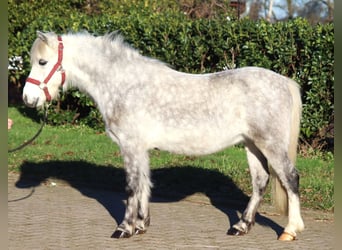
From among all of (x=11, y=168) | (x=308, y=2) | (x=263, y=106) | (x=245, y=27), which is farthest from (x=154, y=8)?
(x=308, y=2)

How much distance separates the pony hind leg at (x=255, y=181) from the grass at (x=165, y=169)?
1.24m

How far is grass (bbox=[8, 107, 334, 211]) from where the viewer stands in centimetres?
1023

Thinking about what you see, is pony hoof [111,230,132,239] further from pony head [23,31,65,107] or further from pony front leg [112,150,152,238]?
pony head [23,31,65,107]

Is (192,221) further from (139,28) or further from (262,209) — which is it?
(139,28)

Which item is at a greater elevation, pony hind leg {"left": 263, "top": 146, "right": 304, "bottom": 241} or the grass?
pony hind leg {"left": 263, "top": 146, "right": 304, "bottom": 241}

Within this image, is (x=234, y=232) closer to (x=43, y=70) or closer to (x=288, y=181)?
(x=288, y=181)

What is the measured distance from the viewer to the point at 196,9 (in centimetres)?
2388

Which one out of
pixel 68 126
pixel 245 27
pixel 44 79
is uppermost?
pixel 245 27

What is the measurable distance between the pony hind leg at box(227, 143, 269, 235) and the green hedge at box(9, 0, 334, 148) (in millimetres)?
4642

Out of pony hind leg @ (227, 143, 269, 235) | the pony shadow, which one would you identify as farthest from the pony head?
pony hind leg @ (227, 143, 269, 235)

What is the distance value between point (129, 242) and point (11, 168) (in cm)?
516

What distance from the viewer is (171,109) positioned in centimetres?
798

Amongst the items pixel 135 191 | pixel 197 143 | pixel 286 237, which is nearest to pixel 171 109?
pixel 197 143

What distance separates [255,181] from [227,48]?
234 inches
